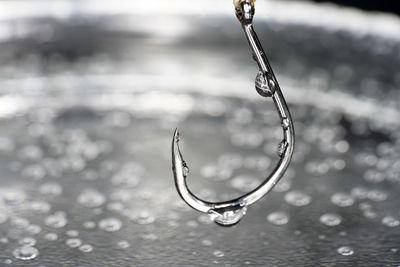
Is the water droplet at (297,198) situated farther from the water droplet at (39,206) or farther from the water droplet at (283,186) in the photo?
the water droplet at (39,206)

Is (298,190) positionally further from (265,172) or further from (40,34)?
(40,34)

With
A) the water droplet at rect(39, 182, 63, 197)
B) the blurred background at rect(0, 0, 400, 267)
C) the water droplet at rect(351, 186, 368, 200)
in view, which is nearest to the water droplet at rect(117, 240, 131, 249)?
the blurred background at rect(0, 0, 400, 267)

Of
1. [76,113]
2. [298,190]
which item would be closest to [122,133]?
[76,113]

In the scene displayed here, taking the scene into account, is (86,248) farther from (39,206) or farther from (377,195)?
(377,195)

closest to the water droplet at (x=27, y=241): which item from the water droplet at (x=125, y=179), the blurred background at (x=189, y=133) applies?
the blurred background at (x=189, y=133)

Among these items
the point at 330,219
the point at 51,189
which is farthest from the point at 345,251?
the point at 51,189

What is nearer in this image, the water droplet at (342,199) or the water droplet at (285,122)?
the water droplet at (285,122)
